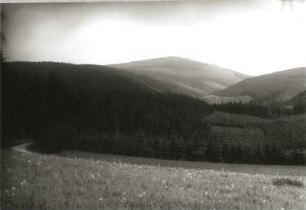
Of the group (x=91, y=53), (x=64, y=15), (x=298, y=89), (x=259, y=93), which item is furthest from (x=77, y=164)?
(x=298, y=89)

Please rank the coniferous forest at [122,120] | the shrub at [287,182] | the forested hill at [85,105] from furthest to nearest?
the forested hill at [85,105] < the coniferous forest at [122,120] < the shrub at [287,182]

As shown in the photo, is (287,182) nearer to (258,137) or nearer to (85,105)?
(258,137)

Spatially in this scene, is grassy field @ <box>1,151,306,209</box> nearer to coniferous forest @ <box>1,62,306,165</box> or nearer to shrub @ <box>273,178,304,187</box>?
shrub @ <box>273,178,304,187</box>

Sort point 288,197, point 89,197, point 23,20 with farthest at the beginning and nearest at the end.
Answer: point 23,20 → point 89,197 → point 288,197

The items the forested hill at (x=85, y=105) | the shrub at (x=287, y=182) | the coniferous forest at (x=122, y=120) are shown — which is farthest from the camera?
the forested hill at (x=85, y=105)

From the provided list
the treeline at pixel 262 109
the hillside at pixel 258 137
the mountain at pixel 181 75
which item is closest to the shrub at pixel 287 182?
the hillside at pixel 258 137

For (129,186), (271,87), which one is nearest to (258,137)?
(271,87)

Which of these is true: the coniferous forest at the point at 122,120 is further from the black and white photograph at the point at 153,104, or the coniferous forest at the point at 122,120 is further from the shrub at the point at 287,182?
the shrub at the point at 287,182

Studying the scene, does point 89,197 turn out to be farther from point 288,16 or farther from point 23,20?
point 288,16
